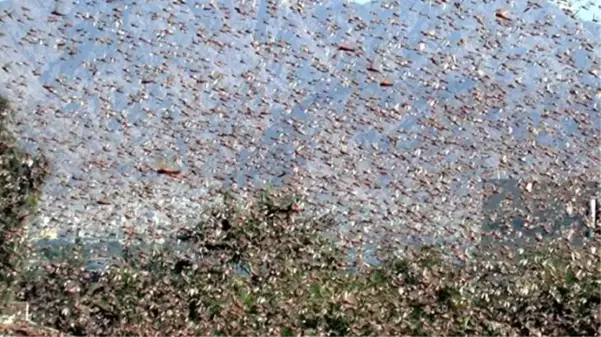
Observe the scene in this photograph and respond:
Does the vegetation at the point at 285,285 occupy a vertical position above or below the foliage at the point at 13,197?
Answer: above

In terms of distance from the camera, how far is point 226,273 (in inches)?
1790

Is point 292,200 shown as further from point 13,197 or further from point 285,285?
point 285,285

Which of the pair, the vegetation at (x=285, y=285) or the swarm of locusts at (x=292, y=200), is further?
the vegetation at (x=285, y=285)

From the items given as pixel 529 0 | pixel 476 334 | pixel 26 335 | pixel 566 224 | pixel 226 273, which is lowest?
pixel 566 224

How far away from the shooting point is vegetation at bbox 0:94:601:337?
31453 mm

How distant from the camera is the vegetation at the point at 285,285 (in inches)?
1238

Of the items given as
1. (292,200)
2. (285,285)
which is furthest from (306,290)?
(292,200)

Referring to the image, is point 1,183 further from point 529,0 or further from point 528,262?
point 529,0

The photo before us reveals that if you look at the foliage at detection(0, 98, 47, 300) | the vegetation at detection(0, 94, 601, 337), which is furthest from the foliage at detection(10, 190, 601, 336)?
the foliage at detection(0, 98, 47, 300)

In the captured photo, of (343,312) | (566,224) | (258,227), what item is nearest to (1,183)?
(258,227)

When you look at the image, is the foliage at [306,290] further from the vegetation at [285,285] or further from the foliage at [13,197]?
the foliage at [13,197]

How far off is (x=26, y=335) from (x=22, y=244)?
16872mm

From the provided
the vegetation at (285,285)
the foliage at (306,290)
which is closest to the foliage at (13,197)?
the vegetation at (285,285)

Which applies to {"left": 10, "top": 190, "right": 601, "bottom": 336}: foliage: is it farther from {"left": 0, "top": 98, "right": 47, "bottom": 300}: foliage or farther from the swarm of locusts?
{"left": 0, "top": 98, "right": 47, "bottom": 300}: foliage
